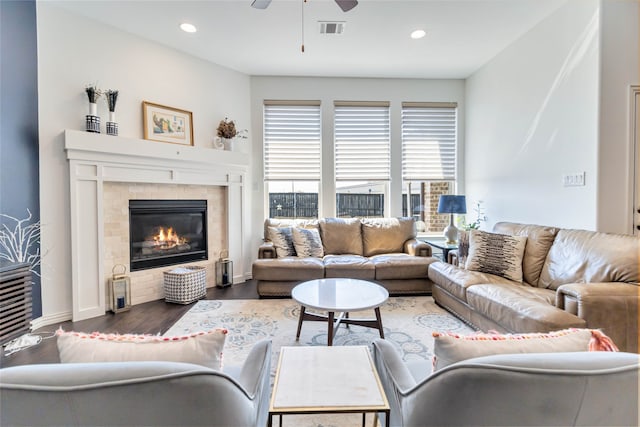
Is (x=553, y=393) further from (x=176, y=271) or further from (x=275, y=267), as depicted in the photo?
(x=176, y=271)

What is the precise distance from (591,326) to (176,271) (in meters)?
3.72

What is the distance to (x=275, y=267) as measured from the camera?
11.5 ft

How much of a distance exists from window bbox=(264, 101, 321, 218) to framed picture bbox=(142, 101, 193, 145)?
1.16 meters

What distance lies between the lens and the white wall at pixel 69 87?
2854mm

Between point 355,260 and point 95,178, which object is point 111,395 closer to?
point 95,178

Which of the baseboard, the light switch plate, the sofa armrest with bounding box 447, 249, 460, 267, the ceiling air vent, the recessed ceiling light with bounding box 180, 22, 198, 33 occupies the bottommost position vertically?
the baseboard

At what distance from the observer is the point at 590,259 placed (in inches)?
92.7

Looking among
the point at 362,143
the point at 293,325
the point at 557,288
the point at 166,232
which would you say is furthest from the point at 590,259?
the point at 166,232

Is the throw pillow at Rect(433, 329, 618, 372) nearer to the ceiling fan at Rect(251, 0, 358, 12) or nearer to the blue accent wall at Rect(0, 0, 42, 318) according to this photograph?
the ceiling fan at Rect(251, 0, 358, 12)

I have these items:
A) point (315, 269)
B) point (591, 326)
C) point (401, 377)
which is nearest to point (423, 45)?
point (315, 269)

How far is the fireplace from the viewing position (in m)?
3.54

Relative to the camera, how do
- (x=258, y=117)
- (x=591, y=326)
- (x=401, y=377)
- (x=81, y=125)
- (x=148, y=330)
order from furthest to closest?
(x=258, y=117) → (x=81, y=125) → (x=148, y=330) → (x=591, y=326) → (x=401, y=377)

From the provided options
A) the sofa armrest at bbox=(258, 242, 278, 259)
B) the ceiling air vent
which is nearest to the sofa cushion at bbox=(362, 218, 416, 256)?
the sofa armrest at bbox=(258, 242, 278, 259)

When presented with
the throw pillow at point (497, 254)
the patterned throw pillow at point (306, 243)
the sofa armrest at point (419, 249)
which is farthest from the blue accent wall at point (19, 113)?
the throw pillow at point (497, 254)
